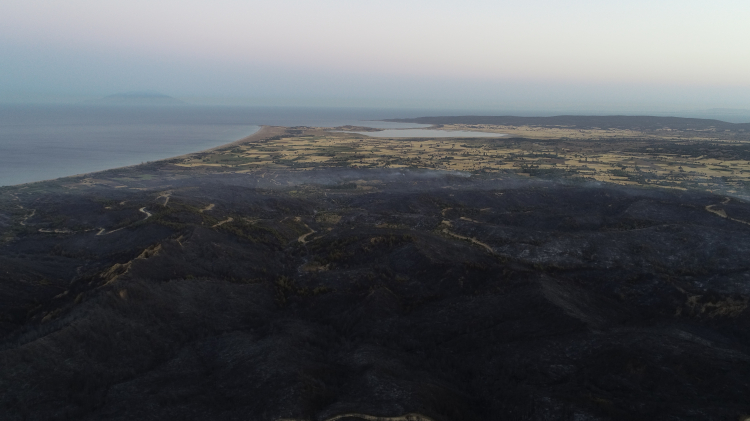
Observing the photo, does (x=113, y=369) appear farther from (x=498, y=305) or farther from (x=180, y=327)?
(x=498, y=305)

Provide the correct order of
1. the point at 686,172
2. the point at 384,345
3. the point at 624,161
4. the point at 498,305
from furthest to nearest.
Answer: the point at 624,161
the point at 686,172
the point at 498,305
the point at 384,345

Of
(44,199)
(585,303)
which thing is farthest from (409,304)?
(44,199)

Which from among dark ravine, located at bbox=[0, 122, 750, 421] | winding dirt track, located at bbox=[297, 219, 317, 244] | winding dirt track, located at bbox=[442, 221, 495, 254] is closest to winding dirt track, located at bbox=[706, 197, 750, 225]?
dark ravine, located at bbox=[0, 122, 750, 421]

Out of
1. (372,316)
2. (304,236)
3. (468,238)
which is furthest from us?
(304,236)

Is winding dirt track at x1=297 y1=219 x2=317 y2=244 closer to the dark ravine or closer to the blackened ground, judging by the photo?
the blackened ground

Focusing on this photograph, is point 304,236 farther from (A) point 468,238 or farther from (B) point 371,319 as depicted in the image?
(B) point 371,319

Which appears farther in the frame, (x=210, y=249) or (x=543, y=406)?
(x=210, y=249)

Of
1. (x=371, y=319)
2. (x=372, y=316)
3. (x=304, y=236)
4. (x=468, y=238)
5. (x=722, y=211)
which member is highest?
(x=722, y=211)

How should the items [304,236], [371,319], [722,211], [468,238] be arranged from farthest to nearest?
[722,211] → [304,236] → [468,238] → [371,319]

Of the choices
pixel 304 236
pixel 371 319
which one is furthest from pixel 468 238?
pixel 371 319
